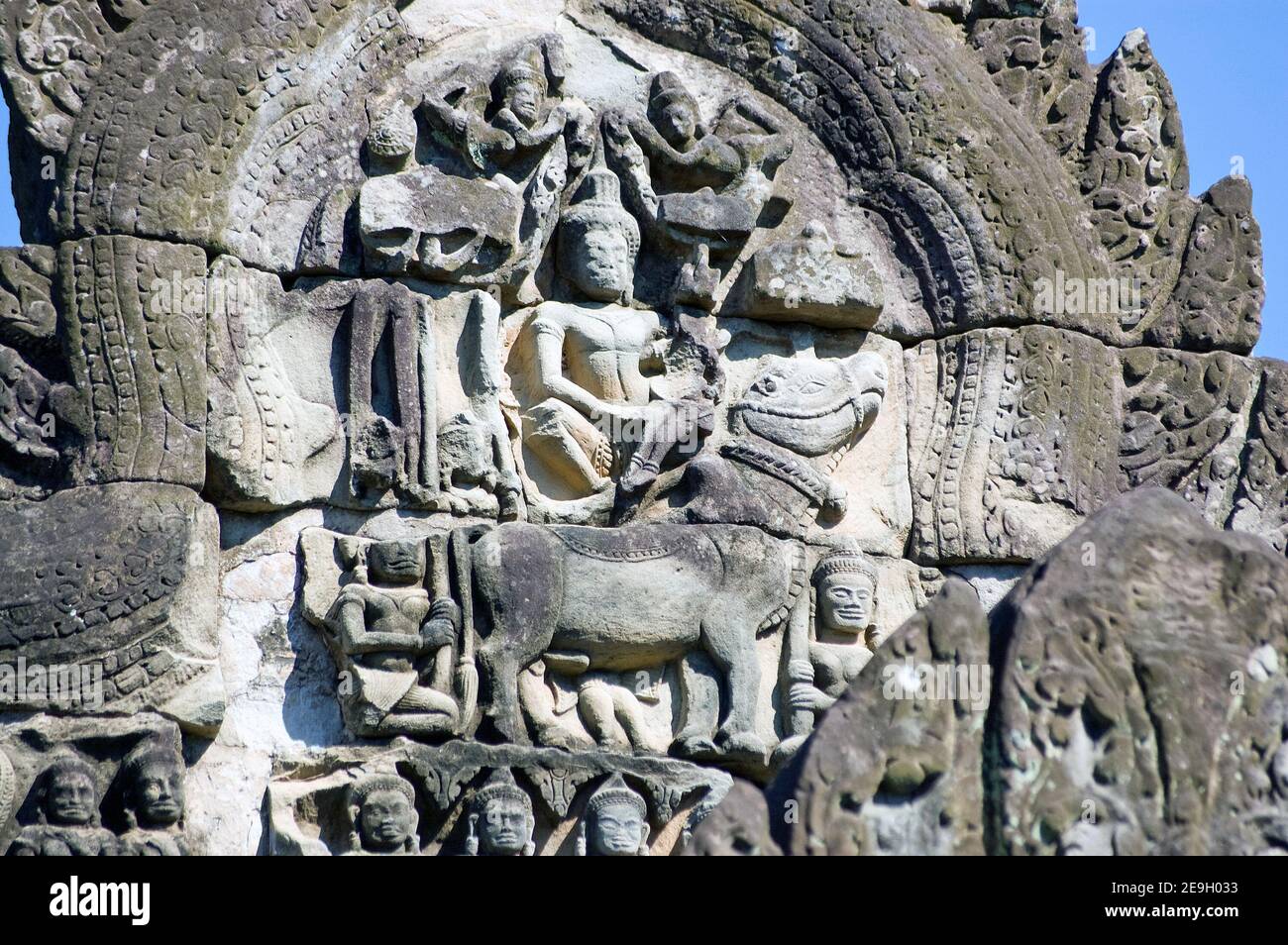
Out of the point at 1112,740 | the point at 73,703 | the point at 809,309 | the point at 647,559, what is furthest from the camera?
the point at 809,309

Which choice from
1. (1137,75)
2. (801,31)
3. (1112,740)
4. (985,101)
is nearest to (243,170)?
(801,31)

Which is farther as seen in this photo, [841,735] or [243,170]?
[243,170]

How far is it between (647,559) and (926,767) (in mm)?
3449

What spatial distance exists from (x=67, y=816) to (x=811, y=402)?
357cm

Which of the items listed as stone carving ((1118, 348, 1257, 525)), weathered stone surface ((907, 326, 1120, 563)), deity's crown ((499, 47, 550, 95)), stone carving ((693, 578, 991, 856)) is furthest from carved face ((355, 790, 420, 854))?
stone carving ((1118, 348, 1257, 525))

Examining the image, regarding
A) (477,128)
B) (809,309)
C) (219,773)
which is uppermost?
(477,128)

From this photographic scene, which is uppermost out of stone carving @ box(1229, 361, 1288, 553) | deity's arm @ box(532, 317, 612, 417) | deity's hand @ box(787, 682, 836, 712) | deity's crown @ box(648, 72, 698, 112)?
deity's crown @ box(648, 72, 698, 112)

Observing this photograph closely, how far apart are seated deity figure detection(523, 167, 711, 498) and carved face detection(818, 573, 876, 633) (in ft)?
2.81

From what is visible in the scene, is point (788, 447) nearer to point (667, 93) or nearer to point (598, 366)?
point (598, 366)

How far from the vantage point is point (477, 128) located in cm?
1059

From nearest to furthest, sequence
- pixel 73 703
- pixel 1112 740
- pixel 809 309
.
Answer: pixel 1112 740, pixel 73 703, pixel 809 309

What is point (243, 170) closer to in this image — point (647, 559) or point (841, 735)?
point (647, 559)

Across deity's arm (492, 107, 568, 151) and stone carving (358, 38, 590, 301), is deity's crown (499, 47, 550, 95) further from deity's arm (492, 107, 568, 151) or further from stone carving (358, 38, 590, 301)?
deity's arm (492, 107, 568, 151)

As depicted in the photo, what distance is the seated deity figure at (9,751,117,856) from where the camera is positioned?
916 centimetres
